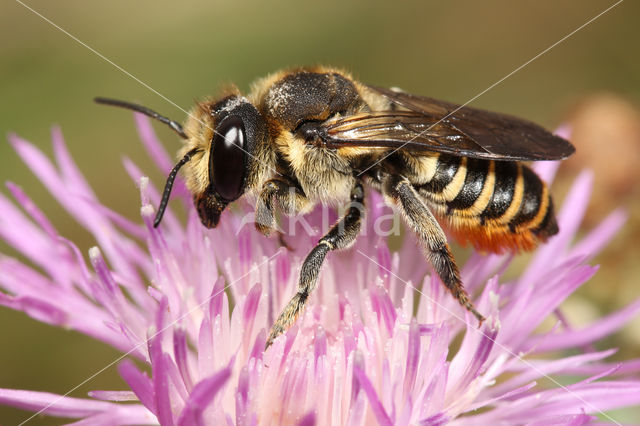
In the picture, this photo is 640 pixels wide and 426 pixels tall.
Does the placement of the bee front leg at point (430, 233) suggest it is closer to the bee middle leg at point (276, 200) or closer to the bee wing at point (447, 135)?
the bee wing at point (447, 135)

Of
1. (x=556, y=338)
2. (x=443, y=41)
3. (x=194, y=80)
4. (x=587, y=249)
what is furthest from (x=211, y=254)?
(x=443, y=41)

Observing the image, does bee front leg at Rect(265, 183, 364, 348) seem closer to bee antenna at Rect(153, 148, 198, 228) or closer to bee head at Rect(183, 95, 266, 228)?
bee head at Rect(183, 95, 266, 228)

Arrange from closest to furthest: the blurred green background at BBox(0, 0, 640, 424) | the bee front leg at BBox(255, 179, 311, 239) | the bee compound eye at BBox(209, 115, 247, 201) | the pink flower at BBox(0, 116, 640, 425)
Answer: the pink flower at BBox(0, 116, 640, 425)
the bee compound eye at BBox(209, 115, 247, 201)
the bee front leg at BBox(255, 179, 311, 239)
the blurred green background at BBox(0, 0, 640, 424)

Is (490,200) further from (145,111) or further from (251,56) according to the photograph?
(251,56)

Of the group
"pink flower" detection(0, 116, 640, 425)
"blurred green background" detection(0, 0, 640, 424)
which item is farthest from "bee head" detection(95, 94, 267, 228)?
"blurred green background" detection(0, 0, 640, 424)

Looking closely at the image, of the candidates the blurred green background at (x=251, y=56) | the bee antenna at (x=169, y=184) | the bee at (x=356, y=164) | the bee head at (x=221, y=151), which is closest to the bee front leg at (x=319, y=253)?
the bee at (x=356, y=164)

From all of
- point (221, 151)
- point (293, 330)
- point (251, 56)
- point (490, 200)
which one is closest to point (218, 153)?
point (221, 151)

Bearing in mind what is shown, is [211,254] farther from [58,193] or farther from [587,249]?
[587,249]
